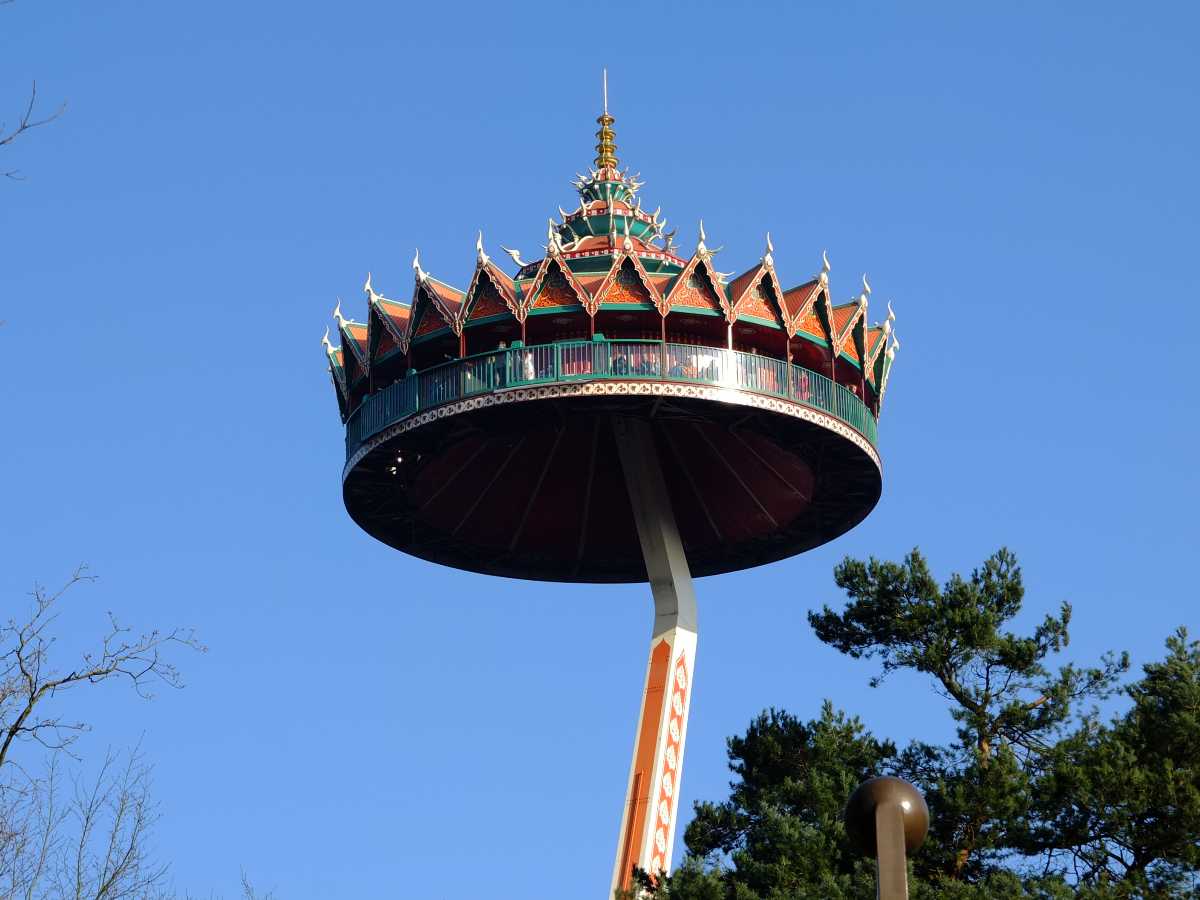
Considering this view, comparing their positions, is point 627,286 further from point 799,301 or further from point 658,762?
point 658,762

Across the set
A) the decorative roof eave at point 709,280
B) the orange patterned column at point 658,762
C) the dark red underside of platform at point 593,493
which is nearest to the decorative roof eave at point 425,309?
the dark red underside of platform at point 593,493

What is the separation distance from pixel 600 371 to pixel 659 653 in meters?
6.29

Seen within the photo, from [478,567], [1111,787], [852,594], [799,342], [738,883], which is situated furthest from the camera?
[478,567]

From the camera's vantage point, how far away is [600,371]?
32.9 meters

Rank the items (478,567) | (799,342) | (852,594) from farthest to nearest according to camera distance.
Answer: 1. (478,567)
2. (852,594)
3. (799,342)

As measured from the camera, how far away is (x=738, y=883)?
29.9 meters

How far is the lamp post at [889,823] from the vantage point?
8.94m

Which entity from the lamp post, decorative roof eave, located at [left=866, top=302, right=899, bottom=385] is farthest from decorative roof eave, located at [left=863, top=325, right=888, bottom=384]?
the lamp post

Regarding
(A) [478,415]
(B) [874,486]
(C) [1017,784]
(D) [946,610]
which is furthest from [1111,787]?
(A) [478,415]

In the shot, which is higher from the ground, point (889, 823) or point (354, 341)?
point (354, 341)

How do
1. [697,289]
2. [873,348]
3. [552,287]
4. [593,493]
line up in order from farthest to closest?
1. [593,493]
2. [873,348]
3. [697,289]
4. [552,287]

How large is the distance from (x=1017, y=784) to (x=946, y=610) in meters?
4.41

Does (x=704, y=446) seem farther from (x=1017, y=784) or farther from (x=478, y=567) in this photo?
(x=1017, y=784)

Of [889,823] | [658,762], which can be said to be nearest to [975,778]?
[658,762]
